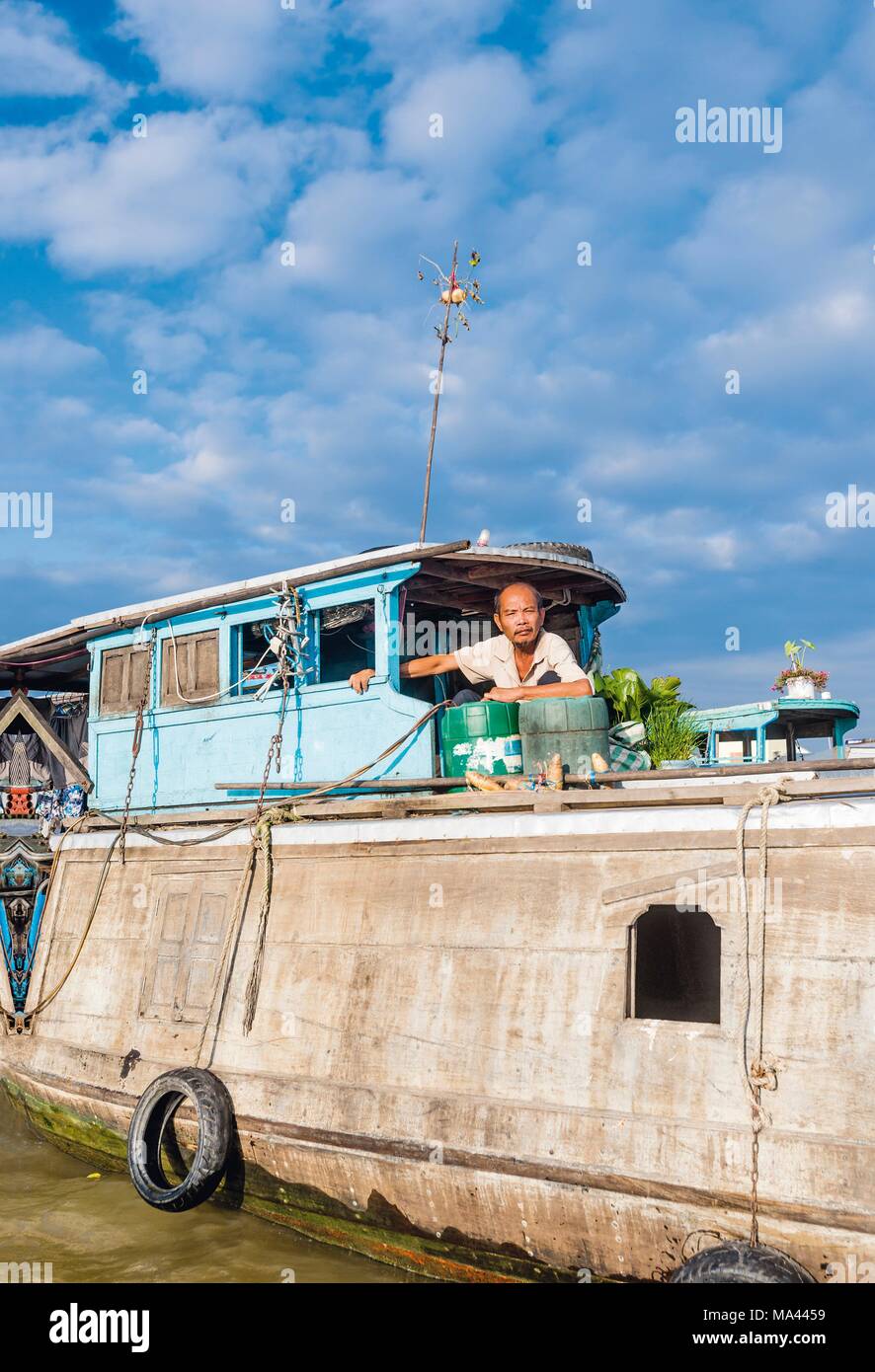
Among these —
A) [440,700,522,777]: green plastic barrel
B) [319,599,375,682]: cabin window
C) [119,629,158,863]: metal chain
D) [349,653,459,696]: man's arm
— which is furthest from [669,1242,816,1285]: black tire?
[119,629,158,863]: metal chain

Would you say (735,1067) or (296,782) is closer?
(735,1067)

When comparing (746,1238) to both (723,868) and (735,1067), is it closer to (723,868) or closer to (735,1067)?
(735,1067)

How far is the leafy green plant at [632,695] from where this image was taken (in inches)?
360

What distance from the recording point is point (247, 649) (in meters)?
10.3

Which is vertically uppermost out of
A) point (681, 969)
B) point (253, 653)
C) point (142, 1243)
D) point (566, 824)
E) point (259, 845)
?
point (253, 653)

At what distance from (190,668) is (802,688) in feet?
27.6

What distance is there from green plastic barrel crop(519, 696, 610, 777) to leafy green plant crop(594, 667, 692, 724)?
142 centimetres

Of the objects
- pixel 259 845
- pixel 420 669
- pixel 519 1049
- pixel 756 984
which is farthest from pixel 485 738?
pixel 756 984

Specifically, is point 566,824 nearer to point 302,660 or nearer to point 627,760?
point 627,760

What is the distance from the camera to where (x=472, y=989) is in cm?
638

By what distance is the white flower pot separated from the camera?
13562mm

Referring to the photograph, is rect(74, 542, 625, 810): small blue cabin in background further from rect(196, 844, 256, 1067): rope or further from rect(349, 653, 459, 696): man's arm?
rect(196, 844, 256, 1067): rope
